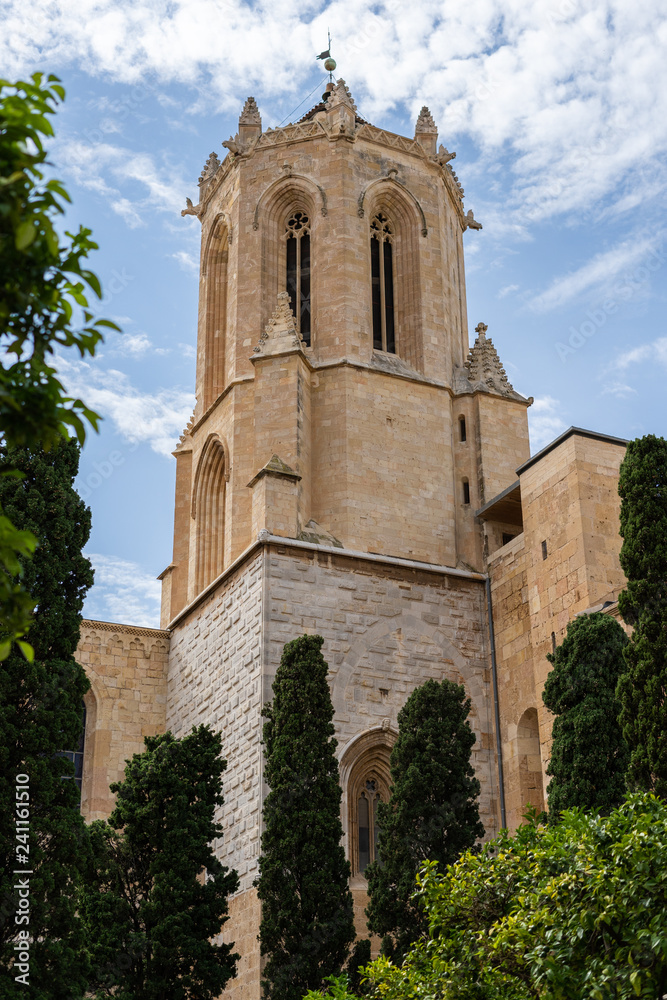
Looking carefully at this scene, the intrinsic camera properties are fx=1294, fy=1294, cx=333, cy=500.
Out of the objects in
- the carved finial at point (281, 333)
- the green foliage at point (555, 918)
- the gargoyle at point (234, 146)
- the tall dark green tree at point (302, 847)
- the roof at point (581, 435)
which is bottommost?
the green foliage at point (555, 918)

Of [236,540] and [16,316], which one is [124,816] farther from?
[16,316]

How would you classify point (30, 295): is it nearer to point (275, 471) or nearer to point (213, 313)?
point (275, 471)

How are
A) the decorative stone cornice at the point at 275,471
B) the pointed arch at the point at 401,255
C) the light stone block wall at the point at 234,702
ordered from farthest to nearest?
the pointed arch at the point at 401,255 < the decorative stone cornice at the point at 275,471 < the light stone block wall at the point at 234,702

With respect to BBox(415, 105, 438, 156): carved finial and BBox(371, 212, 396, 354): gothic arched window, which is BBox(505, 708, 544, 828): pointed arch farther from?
BBox(415, 105, 438, 156): carved finial

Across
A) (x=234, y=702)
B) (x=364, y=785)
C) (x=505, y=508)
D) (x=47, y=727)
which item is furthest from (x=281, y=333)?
(x=47, y=727)

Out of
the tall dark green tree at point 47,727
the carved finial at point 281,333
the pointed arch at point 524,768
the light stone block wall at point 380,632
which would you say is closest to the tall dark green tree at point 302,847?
the tall dark green tree at point 47,727

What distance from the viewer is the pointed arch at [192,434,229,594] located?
2522 cm

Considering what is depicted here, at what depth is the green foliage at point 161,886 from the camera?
14.5m

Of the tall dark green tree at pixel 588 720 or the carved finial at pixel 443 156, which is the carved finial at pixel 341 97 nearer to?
the carved finial at pixel 443 156

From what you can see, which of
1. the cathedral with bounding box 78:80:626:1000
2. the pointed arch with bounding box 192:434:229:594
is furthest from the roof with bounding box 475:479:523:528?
the pointed arch with bounding box 192:434:229:594

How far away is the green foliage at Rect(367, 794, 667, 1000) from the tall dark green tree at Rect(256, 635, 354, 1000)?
3831mm

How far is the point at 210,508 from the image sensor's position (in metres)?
25.8

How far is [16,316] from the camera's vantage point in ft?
16.3

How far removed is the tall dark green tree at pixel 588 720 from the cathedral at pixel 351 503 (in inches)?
127
